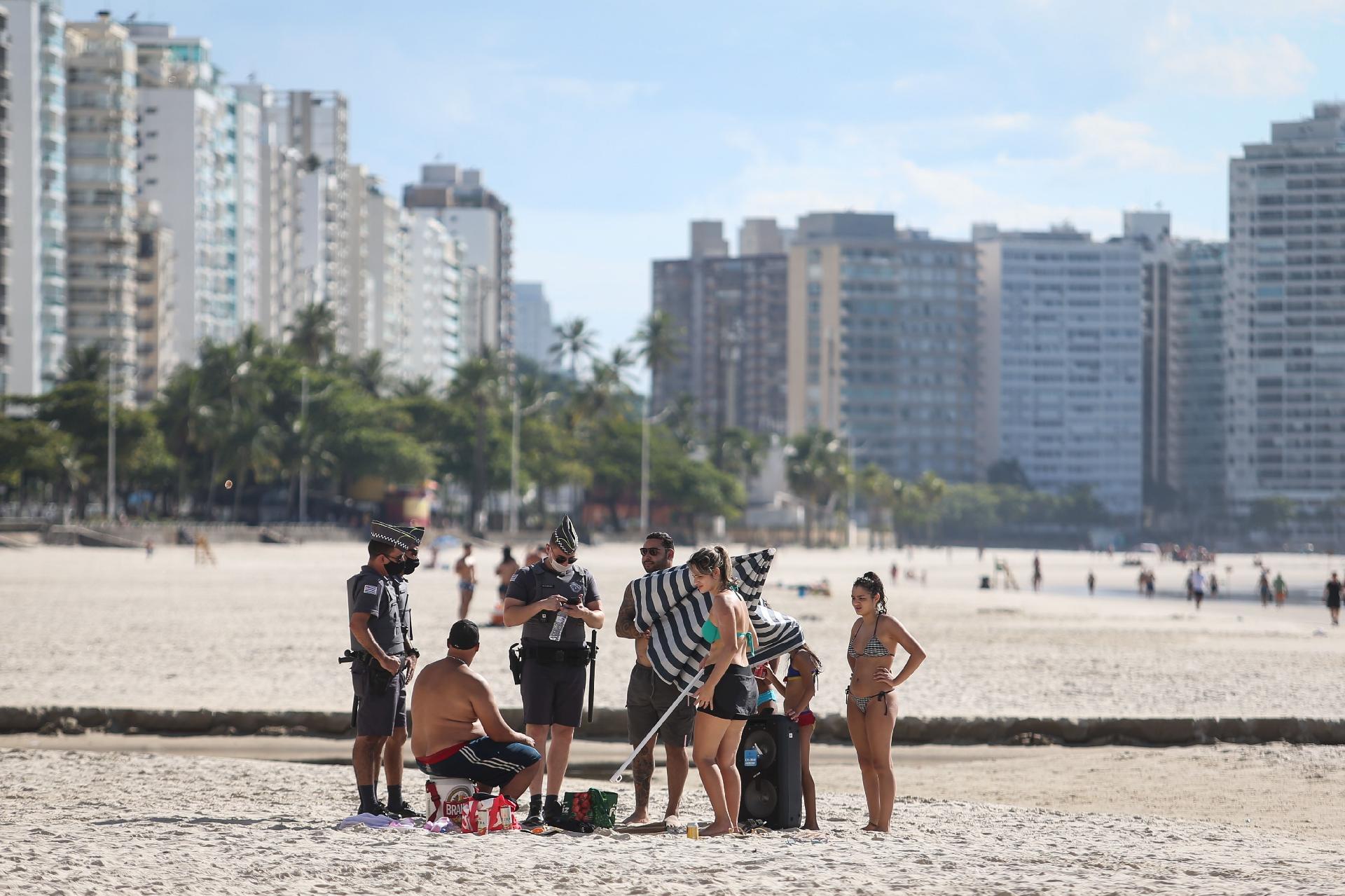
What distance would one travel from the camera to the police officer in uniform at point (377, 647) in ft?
28.6

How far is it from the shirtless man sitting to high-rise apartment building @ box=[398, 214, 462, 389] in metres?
172

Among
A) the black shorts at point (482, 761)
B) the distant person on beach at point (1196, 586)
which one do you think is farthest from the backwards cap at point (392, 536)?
the distant person on beach at point (1196, 586)

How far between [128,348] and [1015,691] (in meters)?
106

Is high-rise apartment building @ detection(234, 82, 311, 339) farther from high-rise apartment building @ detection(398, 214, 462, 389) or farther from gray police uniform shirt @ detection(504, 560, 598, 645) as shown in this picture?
gray police uniform shirt @ detection(504, 560, 598, 645)

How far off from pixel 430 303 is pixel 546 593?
603ft

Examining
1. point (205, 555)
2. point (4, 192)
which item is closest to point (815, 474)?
point (4, 192)

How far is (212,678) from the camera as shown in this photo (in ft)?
60.0

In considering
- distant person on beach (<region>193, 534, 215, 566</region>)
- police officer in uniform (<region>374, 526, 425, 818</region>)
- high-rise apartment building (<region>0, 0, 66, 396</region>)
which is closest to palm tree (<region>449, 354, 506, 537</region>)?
high-rise apartment building (<region>0, 0, 66, 396</region>)

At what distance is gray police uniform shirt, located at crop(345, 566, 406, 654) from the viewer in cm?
870

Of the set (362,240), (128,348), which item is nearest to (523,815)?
(128,348)

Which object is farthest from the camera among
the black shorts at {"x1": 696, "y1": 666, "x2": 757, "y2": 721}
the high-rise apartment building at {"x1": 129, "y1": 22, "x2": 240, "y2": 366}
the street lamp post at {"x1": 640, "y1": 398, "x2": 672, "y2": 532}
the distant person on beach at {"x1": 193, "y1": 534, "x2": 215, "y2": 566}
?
the high-rise apartment building at {"x1": 129, "y1": 22, "x2": 240, "y2": 366}

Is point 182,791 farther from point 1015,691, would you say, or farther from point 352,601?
point 1015,691

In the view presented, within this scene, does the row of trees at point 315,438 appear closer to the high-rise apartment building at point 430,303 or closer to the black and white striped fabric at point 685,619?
the high-rise apartment building at point 430,303

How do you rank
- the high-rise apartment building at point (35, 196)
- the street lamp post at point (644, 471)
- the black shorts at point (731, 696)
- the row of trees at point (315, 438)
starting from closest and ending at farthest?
the black shorts at point (731, 696) → the row of trees at point (315, 438) → the high-rise apartment building at point (35, 196) → the street lamp post at point (644, 471)
